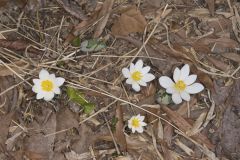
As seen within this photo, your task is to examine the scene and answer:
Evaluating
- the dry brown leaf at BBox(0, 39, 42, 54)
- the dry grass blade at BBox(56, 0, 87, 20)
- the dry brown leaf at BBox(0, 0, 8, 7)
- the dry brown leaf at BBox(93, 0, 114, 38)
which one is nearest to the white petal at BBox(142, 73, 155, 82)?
the dry brown leaf at BBox(93, 0, 114, 38)

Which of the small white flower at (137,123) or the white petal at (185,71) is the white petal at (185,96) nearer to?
the white petal at (185,71)

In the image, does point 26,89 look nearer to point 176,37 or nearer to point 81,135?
point 81,135

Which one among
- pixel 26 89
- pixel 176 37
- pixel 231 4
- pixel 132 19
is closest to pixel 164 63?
pixel 176 37

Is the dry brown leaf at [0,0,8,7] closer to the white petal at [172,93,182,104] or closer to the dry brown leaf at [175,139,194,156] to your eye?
the white petal at [172,93,182,104]

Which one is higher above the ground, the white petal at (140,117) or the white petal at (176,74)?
the white petal at (176,74)

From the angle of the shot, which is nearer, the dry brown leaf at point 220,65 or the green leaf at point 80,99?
the green leaf at point 80,99

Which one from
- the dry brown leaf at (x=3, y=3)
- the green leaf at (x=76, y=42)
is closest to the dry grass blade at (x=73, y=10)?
the green leaf at (x=76, y=42)

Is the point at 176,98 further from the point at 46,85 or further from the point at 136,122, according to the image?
the point at 46,85

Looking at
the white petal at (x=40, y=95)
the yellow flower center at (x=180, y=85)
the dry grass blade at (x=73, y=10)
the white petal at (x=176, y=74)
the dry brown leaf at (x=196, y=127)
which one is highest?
the dry grass blade at (x=73, y=10)
